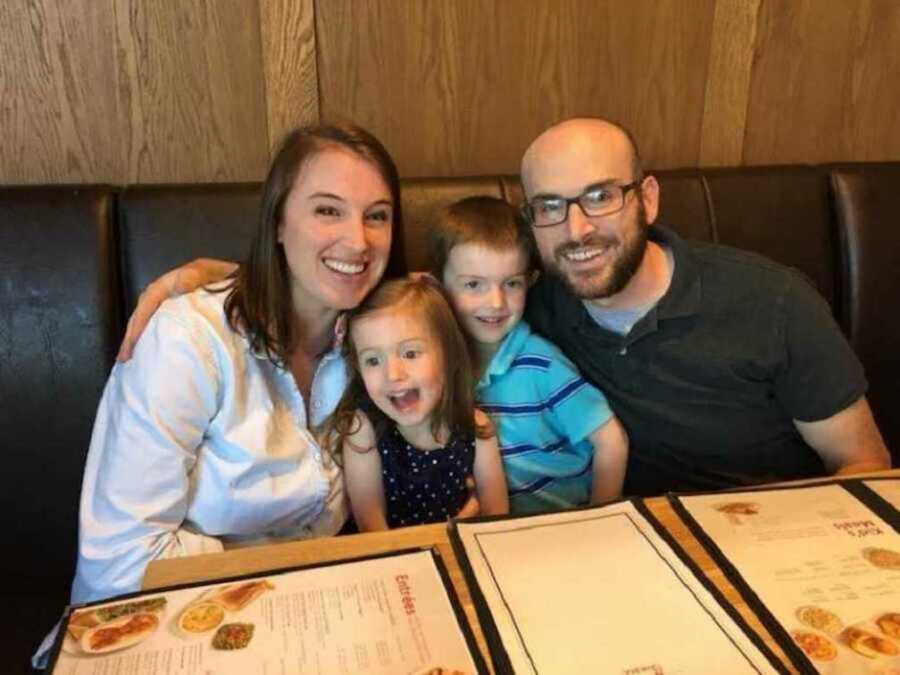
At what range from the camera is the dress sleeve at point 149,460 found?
1269 millimetres

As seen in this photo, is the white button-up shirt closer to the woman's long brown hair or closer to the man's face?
the woman's long brown hair

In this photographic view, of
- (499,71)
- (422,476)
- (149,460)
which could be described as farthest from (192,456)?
(499,71)

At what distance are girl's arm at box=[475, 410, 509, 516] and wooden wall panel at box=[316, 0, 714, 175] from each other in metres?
0.87

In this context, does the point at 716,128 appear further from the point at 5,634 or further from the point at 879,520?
the point at 5,634

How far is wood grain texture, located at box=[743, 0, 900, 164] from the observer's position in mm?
2188

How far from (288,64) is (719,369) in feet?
4.10

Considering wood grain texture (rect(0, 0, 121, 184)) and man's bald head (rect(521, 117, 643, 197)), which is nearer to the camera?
man's bald head (rect(521, 117, 643, 197))

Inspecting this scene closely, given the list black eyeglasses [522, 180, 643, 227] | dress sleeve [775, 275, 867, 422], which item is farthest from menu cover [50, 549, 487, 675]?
dress sleeve [775, 275, 867, 422]

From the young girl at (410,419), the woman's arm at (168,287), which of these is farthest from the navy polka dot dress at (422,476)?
the woman's arm at (168,287)

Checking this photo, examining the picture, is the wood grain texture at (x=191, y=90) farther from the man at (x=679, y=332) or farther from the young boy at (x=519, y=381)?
the young boy at (x=519, y=381)

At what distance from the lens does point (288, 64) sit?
1.89m

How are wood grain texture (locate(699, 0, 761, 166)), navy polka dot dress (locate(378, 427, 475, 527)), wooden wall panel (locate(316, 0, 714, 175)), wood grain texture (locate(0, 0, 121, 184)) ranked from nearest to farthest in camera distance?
navy polka dot dress (locate(378, 427, 475, 527))
wood grain texture (locate(0, 0, 121, 184))
wooden wall panel (locate(316, 0, 714, 175))
wood grain texture (locate(699, 0, 761, 166))

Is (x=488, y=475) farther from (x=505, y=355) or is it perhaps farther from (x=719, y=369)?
(x=719, y=369)

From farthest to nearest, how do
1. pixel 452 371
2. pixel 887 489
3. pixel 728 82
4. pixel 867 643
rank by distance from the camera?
pixel 728 82, pixel 452 371, pixel 887 489, pixel 867 643
